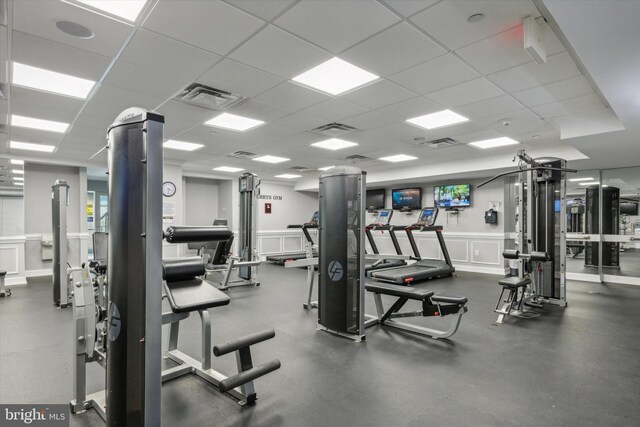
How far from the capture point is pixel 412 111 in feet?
15.1

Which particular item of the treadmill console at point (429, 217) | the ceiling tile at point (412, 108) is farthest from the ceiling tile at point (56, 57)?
the treadmill console at point (429, 217)

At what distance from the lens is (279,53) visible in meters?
3.03

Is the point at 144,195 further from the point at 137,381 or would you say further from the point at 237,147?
the point at 237,147

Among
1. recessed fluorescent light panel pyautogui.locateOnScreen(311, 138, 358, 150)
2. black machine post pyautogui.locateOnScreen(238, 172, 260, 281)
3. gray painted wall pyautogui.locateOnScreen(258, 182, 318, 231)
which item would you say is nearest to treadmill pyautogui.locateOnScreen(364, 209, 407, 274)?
recessed fluorescent light panel pyautogui.locateOnScreen(311, 138, 358, 150)

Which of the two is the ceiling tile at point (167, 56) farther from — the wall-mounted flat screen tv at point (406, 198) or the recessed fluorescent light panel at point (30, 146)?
the wall-mounted flat screen tv at point (406, 198)

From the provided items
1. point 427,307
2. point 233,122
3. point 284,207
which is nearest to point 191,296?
point 427,307

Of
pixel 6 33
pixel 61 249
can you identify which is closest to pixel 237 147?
pixel 61 249

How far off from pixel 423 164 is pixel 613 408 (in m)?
6.91

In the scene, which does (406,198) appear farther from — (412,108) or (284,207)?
(412,108)

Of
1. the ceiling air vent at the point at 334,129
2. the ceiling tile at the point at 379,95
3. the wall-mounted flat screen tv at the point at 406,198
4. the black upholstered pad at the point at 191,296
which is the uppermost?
the ceiling tile at the point at 379,95

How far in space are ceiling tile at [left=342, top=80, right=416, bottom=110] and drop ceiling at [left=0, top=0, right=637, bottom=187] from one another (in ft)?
0.08

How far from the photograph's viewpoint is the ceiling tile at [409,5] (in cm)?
230

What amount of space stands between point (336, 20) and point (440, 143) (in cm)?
446
